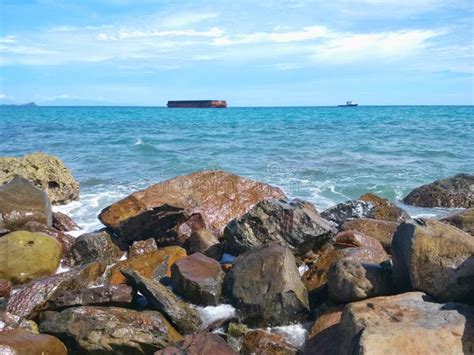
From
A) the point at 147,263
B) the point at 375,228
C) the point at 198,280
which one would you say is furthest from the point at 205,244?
the point at 375,228

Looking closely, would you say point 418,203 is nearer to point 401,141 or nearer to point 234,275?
point 234,275

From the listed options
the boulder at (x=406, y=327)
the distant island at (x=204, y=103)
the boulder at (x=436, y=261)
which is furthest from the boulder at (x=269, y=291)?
the distant island at (x=204, y=103)

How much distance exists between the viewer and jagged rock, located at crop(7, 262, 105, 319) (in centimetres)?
562

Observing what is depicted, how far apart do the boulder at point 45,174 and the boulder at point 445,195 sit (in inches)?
341

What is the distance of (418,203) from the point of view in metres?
13.2

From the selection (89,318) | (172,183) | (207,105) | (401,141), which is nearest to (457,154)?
(401,141)

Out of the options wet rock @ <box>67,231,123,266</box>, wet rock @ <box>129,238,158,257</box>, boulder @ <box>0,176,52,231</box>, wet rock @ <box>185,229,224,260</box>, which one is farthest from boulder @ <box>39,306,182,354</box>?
boulder @ <box>0,176,52,231</box>

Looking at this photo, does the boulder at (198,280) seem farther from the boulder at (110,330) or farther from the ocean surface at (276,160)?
the ocean surface at (276,160)

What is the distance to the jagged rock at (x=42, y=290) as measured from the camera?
562 cm

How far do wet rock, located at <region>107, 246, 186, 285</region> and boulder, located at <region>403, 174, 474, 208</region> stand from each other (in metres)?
8.09

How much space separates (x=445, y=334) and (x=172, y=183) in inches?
240

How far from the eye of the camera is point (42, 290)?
19.1ft

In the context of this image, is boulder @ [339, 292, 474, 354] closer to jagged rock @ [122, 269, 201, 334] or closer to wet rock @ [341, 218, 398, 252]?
jagged rock @ [122, 269, 201, 334]

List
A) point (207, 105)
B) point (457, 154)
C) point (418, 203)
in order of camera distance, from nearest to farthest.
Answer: point (418, 203)
point (457, 154)
point (207, 105)
